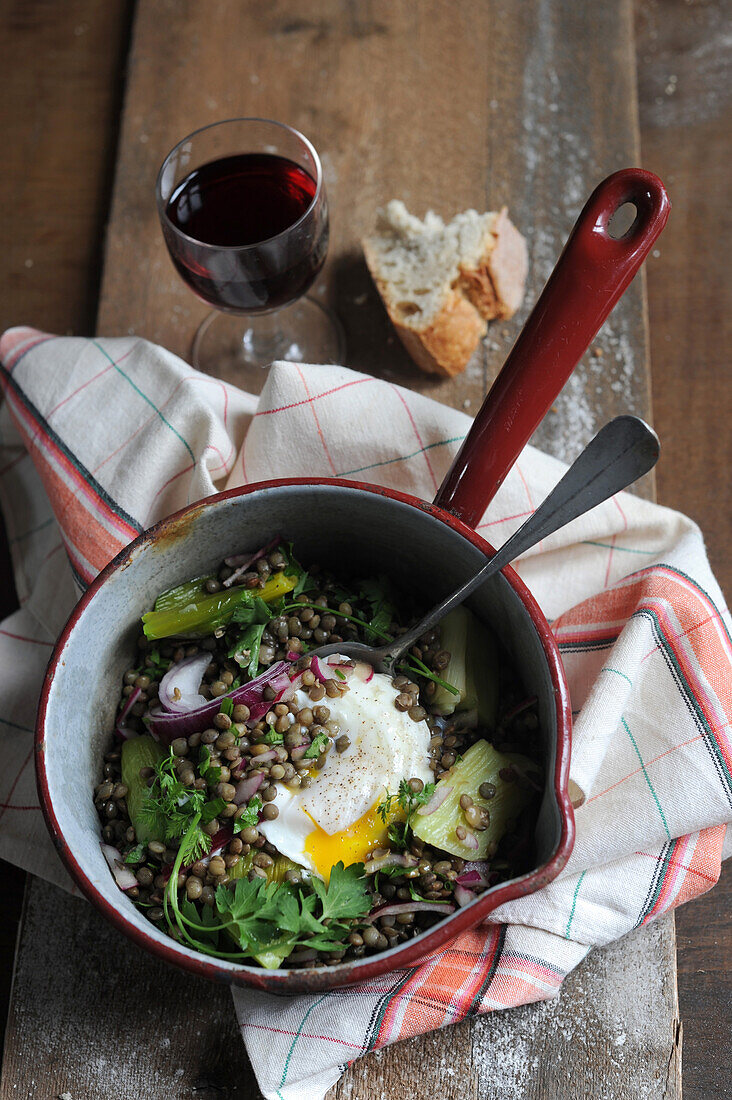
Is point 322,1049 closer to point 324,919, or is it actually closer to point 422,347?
point 324,919

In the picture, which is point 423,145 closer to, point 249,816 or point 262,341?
point 262,341

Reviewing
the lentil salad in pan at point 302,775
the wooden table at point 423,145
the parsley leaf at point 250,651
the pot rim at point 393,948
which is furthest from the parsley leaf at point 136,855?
Answer: the wooden table at point 423,145

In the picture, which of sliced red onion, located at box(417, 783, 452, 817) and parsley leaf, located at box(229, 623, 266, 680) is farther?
parsley leaf, located at box(229, 623, 266, 680)

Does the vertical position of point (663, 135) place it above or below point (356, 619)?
above

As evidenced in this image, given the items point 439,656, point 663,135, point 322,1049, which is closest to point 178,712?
point 439,656

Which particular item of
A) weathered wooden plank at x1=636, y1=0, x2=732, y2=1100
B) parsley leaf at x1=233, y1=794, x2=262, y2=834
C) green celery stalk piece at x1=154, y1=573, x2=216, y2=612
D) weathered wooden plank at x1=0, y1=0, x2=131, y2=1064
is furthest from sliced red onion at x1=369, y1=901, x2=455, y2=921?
weathered wooden plank at x1=0, y1=0, x2=131, y2=1064

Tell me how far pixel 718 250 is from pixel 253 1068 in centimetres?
234

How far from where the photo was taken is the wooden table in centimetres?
239

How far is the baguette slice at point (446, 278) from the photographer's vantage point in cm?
225

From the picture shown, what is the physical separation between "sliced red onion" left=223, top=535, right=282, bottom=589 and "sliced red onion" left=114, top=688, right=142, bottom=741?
0.26m

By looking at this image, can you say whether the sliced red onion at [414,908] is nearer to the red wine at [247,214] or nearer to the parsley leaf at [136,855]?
the parsley leaf at [136,855]

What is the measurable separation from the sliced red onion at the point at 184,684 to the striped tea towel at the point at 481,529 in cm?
38

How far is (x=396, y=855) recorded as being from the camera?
1.56 meters

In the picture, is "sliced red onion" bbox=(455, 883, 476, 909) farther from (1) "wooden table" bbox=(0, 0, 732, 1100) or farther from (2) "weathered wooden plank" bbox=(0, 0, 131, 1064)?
(2) "weathered wooden plank" bbox=(0, 0, 131, 1064)
